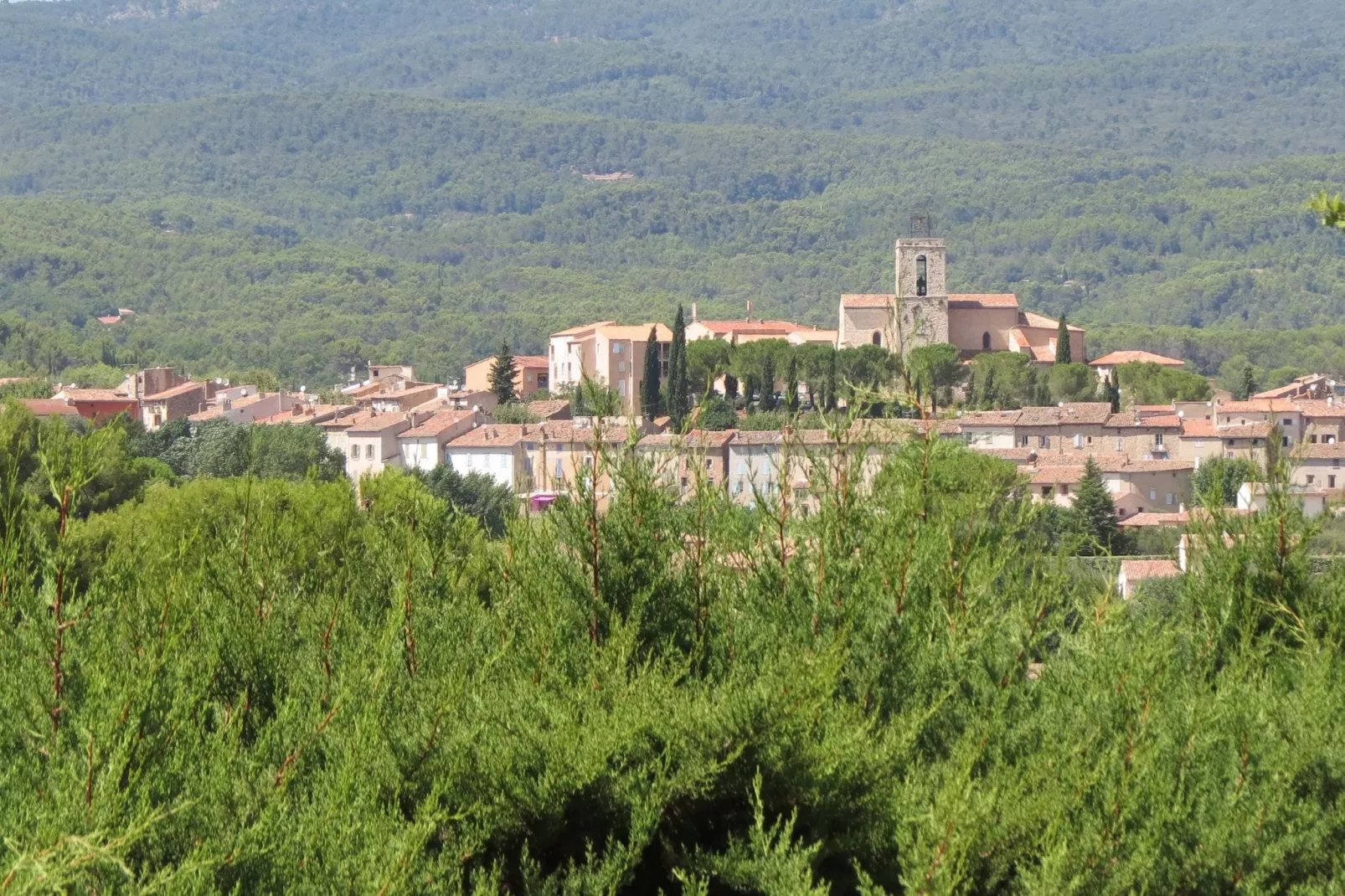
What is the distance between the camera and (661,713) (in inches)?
205

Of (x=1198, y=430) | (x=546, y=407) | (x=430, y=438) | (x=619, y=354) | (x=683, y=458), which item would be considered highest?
(x=619, y=354)

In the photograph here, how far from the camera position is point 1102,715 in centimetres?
552

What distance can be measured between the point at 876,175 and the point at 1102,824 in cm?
18365

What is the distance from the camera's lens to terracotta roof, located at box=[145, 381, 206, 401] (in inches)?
1940

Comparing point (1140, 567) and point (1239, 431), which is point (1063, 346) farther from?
point (1140, 567)

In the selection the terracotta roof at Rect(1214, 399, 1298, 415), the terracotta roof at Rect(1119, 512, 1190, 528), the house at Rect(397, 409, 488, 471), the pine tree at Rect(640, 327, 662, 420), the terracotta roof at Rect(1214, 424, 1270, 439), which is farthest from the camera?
the pine tree at Rect(640, 327, 662, 420)

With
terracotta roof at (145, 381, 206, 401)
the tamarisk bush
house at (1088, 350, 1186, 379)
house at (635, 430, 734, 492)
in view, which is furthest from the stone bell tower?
the tamarisk bush

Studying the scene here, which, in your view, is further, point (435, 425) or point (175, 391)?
point (175, 391)

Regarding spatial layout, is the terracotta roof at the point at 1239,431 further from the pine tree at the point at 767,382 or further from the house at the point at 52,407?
the house at the point at 52,407

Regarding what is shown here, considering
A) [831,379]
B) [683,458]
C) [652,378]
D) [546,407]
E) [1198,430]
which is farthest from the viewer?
[831,379]

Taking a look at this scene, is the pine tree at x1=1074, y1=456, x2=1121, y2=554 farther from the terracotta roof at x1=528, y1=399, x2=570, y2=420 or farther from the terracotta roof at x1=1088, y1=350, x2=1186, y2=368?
the terracotta roof at x1=1088, y1=350, x2=1186, y2=368

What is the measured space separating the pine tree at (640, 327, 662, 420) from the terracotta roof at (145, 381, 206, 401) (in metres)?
10.5

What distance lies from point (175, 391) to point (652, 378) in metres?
11.0

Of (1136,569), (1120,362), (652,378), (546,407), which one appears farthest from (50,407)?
(1120,362)
